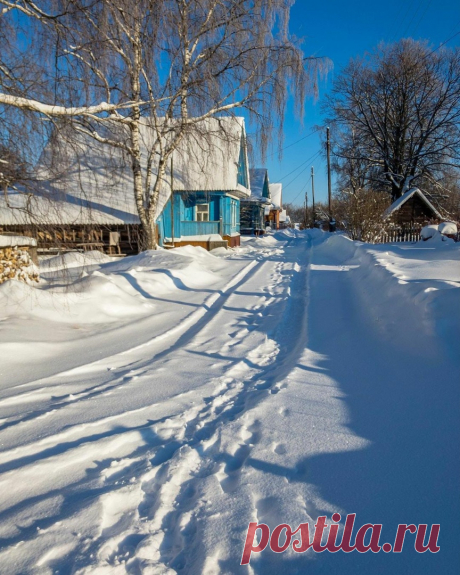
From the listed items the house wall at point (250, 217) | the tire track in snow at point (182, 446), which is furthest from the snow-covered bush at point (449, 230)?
the house wall at point (250, 217)

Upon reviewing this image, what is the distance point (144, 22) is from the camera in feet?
26.5

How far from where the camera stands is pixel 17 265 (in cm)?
905

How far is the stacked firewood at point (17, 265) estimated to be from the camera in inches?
346

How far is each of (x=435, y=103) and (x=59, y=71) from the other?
2899 cm

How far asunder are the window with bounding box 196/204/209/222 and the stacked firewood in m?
13.3

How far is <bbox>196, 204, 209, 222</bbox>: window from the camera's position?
2192cm

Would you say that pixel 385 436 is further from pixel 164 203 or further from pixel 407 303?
pixel 164 203

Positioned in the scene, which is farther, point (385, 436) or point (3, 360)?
point (3, 360)

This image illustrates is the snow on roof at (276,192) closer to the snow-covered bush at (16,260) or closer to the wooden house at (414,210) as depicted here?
the wooden house at (414,210)

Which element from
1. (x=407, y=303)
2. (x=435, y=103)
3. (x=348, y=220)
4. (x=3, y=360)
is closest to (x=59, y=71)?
Result: (x=3, y=360)

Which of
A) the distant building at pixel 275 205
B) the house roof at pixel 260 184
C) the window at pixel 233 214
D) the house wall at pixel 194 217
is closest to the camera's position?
the house wall at pixel 194 217

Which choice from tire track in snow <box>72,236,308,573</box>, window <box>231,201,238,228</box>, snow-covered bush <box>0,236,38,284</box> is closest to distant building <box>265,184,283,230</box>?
window <box>231,201,238,228</box>

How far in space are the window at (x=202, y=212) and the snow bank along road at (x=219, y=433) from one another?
15.9m

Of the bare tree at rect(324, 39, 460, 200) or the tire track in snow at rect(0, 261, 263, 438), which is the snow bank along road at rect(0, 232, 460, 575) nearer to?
the tire track in snow at rect(0, 261, 263, 438)
